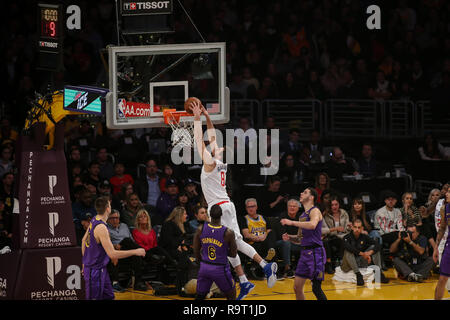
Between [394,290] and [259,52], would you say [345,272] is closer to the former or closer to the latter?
[394,290]

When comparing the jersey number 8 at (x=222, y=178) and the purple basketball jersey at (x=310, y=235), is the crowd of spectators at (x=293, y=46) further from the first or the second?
the purple basketball jersey at (x=310, y=235)

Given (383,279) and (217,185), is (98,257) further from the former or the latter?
(383,279)

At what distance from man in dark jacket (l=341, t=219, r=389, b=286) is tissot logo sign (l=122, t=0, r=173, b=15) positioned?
5.67 meters

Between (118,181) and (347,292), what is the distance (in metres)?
5.09

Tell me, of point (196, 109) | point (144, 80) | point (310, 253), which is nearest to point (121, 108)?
point (144, 80)

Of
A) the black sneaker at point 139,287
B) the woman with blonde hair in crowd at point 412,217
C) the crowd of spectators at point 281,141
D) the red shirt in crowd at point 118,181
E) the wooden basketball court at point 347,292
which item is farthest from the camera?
the red shirt in crowd at point 118,181

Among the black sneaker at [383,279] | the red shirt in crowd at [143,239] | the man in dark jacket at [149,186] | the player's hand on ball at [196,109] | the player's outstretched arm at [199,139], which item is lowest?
the black sneaker at [383,279]

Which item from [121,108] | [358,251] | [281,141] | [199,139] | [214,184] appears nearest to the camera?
[199,139]


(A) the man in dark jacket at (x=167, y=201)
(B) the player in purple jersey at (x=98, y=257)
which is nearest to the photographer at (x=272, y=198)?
(A) the man in dark jacket at (x=167, y=201)

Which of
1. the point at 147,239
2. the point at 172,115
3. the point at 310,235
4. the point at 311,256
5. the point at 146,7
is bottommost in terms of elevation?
the point at 147,239

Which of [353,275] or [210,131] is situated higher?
[210,131]

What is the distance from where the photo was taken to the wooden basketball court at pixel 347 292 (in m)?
13.9

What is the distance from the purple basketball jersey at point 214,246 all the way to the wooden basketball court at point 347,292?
10.8 feet

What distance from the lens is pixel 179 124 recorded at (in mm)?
12391
